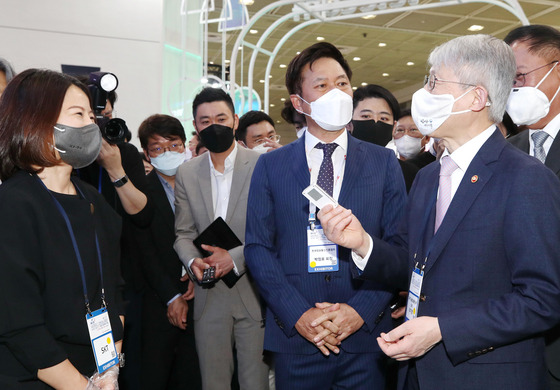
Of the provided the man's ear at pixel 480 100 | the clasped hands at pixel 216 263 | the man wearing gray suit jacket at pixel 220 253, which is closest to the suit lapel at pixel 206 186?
the man wearing gray suit jacket at pixel 220 253

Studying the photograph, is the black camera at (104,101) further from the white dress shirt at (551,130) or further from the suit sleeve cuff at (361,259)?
the white dress shirt at (551,130)

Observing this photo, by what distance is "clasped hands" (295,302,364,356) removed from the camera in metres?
1.92

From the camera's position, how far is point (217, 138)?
2.87 meters

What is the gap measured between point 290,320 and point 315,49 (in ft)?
4.02

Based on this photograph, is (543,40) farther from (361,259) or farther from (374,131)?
(361,259)

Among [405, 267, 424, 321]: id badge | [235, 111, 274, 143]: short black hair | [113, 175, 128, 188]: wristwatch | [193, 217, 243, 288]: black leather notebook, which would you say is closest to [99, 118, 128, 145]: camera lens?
[113, 175, 128, 188]: wristwatch

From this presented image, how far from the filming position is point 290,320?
6.46 feet

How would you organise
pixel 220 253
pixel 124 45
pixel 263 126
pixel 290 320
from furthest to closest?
pixel 124 45
pixel 263 126
pixel 220 253
pixel 290 320

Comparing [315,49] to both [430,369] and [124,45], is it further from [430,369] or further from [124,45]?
[124,45]

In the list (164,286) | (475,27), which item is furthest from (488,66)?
(475,27)

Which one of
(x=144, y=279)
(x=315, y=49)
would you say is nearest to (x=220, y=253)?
(x=144, y=279)

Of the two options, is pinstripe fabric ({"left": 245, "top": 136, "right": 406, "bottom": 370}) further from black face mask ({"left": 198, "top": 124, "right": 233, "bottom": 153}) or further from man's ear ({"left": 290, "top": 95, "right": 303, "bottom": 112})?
black face mask ({"left": 198, "top": 124, "right": 233, "bottom": 153})

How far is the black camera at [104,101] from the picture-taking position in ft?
7.55

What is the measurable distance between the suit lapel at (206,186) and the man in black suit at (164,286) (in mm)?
382
